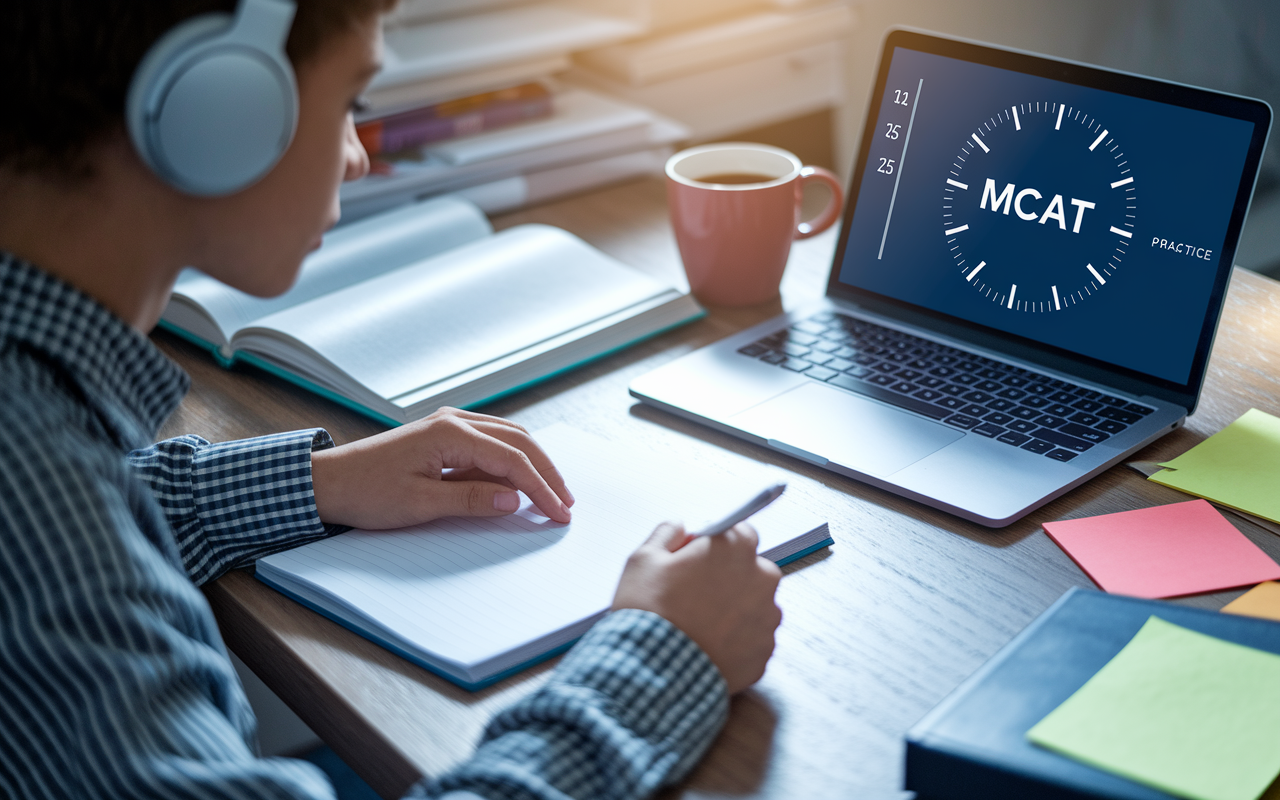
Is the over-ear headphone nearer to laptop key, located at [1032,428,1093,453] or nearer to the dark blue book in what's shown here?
the dark blue book

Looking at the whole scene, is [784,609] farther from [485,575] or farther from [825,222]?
[825,222]

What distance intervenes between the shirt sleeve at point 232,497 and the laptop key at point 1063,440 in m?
0.52

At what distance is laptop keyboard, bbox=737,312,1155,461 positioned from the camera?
0.82 m

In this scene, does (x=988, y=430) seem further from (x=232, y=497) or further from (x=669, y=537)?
(x=232, y=497)

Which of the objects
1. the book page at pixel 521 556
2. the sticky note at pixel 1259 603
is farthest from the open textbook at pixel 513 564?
the sticky note at pixel 1259 603

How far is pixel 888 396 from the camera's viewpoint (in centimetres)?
89

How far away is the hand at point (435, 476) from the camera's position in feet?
2.45

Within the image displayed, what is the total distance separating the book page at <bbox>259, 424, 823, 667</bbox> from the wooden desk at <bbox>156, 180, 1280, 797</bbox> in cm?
2

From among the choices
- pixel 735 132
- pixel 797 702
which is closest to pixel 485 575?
pixel 797 702

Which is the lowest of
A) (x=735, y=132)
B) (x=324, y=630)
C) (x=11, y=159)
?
(x=324, y=630)

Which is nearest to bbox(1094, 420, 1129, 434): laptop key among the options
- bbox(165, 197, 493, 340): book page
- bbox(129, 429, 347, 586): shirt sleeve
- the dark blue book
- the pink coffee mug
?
the dark blue book

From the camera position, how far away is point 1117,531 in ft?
2.37

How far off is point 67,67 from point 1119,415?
0.73 metres

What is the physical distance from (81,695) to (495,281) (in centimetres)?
62
